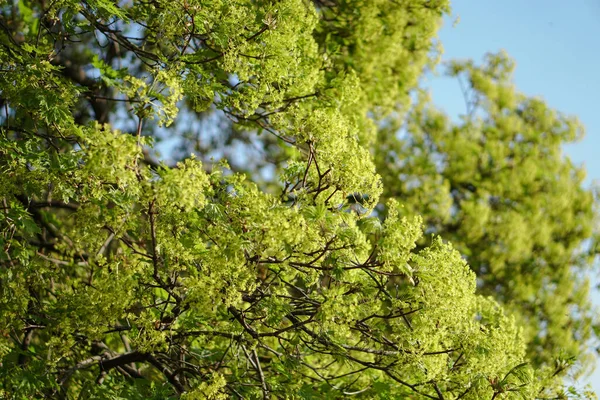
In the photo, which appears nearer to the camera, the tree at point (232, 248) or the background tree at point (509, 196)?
the tree at point (232, 248)

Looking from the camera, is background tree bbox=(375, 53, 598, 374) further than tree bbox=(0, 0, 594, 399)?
Yes

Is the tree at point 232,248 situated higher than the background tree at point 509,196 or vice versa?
the background tree at point 509,196

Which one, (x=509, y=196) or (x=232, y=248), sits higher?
(x=509, y=196)

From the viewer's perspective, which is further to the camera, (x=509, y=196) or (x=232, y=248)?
(x=509, y=196)

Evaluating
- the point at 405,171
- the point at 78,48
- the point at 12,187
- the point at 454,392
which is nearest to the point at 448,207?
the point at 405,171

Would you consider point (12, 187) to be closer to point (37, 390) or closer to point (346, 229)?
point (37, 390)

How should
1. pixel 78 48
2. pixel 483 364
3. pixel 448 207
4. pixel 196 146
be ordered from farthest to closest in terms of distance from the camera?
pixel 448 207 → pixel 196 146 → pixel 78 48 → pixel 483 364

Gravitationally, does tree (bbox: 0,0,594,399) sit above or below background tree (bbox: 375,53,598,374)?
below

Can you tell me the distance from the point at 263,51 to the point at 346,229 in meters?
1.54

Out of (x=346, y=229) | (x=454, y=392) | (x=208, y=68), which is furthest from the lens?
(x=208, y=68)

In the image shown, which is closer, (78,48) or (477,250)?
(78,48)

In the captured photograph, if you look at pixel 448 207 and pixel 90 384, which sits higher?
pixel 448 207

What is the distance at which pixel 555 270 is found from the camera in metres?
18.3

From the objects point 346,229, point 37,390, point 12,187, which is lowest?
point 37,390
